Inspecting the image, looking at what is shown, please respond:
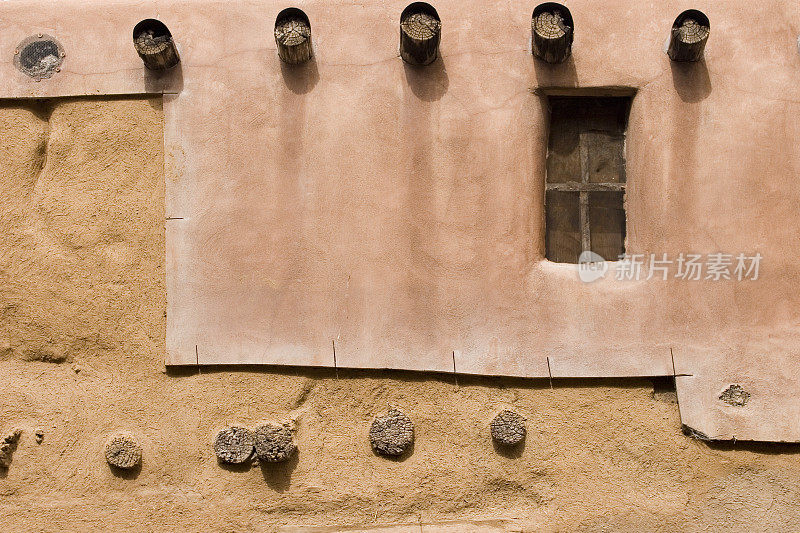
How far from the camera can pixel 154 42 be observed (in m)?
4.13

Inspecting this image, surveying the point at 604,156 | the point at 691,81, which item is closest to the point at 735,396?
the point at 604,156

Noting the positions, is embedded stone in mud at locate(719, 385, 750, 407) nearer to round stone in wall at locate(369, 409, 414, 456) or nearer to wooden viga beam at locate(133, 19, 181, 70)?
round stone in wall at locate(369, 409, 414, 456)

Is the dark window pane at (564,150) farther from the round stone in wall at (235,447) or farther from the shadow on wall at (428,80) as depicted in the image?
the round stone in wall at (235,447)

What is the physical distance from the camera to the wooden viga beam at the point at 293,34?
13.4ft

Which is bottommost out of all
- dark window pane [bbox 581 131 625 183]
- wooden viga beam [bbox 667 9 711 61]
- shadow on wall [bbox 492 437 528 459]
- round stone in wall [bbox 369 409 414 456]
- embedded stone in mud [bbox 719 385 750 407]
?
shadow on wall [bbox 492 437 528 459]

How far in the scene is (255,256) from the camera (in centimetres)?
416

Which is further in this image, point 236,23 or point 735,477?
point 236,23

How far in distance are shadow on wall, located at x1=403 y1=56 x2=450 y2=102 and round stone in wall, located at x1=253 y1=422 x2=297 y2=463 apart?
2.19m

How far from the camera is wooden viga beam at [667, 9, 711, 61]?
3.98 meters

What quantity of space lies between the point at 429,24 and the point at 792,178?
2365 mm

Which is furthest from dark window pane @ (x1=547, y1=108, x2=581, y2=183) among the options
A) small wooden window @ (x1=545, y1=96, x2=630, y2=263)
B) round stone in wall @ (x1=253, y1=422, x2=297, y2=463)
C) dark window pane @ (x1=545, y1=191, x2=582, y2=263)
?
round stone in wall @ (x1=253, y1=422, x2=297, y2=463)

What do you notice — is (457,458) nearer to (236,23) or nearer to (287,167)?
(287,167)

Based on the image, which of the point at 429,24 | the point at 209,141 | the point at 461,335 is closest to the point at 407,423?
the point at 461,335

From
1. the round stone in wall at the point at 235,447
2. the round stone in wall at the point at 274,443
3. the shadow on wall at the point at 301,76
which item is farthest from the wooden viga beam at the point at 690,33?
the round stone in wall at the point at 235,447
